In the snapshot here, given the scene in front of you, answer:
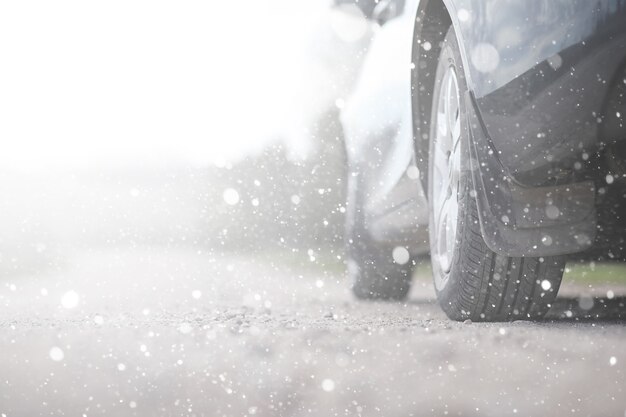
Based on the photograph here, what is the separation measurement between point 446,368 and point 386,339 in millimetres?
166

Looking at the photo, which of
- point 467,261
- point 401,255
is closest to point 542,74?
point 467,261

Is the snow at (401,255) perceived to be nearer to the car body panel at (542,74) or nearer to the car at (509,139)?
the car at (509,139)

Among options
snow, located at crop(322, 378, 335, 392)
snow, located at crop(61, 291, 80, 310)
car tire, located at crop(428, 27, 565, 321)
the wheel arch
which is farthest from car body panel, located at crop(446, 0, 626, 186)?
snow, located at crop(61, 291, 80, 310)

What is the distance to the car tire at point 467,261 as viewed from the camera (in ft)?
6.88

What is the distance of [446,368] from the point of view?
4.95ft

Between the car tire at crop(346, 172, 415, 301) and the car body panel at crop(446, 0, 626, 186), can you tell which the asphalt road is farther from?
the car tire at crop(346, 172, 415, 301)

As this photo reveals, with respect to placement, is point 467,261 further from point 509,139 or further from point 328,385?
point 328,385

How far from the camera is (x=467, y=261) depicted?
2133mm

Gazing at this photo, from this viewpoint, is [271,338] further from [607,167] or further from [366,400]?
[607,167]

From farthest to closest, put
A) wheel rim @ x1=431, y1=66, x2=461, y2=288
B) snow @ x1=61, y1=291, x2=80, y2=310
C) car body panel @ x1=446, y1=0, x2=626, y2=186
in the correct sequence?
snow @ x1=61, y1=291, x2=80, y2=310 < wheel rim @ x1=431, y1=66, x2=461, y2=288 < car body panel @ x1=446, y1=0, x2=626, y2=186

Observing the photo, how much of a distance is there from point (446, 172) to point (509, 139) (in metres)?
0.60

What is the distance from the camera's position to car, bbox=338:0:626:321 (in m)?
1.73

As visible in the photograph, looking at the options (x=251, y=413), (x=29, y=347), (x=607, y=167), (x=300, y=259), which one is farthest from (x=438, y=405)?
(x=300, y=259)

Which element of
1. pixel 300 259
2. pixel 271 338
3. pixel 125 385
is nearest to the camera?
pixel 125 385
